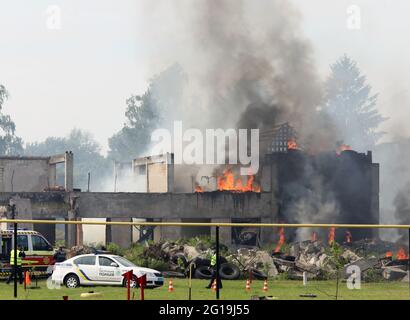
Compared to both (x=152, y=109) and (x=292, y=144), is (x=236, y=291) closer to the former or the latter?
(x=292, y=144)

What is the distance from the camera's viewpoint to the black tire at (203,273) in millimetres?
39594

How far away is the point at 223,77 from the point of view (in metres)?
88.2

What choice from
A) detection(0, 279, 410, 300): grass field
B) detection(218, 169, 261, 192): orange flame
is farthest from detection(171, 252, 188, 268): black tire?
detection(218, 169, 261, 192): orange flame

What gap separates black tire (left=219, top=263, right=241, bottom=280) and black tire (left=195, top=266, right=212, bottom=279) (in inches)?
22.1

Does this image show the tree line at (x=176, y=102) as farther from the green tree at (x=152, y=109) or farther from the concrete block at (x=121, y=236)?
the concrete block at (x=121, y=236)

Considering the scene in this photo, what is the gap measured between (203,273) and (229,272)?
1174 mm

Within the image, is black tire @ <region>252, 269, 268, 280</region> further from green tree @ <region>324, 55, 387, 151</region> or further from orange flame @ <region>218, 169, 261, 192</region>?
green tree @ <region>324, 55, 387, 151</region>

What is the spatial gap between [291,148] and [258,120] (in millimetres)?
10633

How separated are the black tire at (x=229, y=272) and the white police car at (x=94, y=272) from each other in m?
7.31

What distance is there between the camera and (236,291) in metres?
33.1

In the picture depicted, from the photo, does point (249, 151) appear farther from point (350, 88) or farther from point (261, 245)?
point (350, 88)

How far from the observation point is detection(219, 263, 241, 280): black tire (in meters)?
39.7
